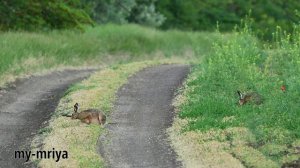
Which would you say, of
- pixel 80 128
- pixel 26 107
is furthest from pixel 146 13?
pixel 80 128

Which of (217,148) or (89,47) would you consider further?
(89,47)

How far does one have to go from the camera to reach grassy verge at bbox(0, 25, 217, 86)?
88.2 feet

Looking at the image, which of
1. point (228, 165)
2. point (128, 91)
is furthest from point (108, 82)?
point (228, 165)

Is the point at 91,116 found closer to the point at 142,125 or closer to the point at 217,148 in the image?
the point at 142,125

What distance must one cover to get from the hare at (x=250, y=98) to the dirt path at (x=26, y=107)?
499 centimetres

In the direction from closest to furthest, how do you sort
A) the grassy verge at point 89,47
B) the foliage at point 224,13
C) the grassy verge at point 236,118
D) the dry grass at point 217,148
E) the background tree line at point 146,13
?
the dry grass at point 217,148, the grassy verge at point 236,118, the grassy verge at point 89,47, the background tree line at point 146,13, the foliage at point 224,13

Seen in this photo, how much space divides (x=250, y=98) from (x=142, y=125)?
2836 millimetres

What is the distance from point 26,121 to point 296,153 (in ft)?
25.3

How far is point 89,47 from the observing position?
33969 mm

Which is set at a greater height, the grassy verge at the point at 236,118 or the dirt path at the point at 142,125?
the grassy verge at the point at 236,118

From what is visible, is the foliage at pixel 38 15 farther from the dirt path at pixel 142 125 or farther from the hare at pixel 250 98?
the hare at pixel 250 98

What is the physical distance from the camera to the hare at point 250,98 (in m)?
17.7

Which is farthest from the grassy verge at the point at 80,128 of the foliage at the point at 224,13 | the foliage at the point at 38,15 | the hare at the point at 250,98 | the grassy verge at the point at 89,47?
the foliage at the point at 224,13

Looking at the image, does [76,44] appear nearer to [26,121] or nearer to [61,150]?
[26,121]
